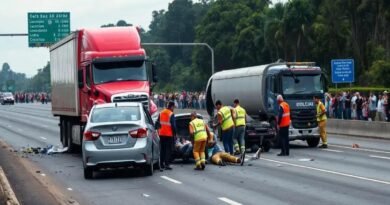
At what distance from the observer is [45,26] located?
59.5 metres

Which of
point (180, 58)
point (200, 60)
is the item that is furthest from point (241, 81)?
point (180, 58)

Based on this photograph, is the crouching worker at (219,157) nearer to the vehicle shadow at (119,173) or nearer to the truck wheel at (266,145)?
the vehicle shadow at (119,173)

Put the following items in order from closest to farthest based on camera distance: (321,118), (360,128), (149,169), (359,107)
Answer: (149,169) → (321,118) → (360,128) → (359,107)

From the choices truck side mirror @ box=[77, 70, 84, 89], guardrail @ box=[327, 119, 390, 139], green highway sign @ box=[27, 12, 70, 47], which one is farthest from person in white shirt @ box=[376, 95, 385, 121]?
green highway sign @ box=[27, 12, 70, 47]

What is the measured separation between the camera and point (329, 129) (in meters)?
41.8

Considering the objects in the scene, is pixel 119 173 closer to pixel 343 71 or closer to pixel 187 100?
pixel 343 71

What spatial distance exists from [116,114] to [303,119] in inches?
448

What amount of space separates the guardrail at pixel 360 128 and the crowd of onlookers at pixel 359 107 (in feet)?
4.69

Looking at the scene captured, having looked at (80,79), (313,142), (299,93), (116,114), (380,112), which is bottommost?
(313,142)

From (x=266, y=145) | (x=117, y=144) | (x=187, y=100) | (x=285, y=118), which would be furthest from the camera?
(x=187, y=100)

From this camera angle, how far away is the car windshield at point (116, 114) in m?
21.5

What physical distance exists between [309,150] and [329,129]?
39.0 feet

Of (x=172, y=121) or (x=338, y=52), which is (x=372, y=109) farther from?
(x=338, y=52)

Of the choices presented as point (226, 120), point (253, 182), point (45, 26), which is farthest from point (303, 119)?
point (45, 26)
